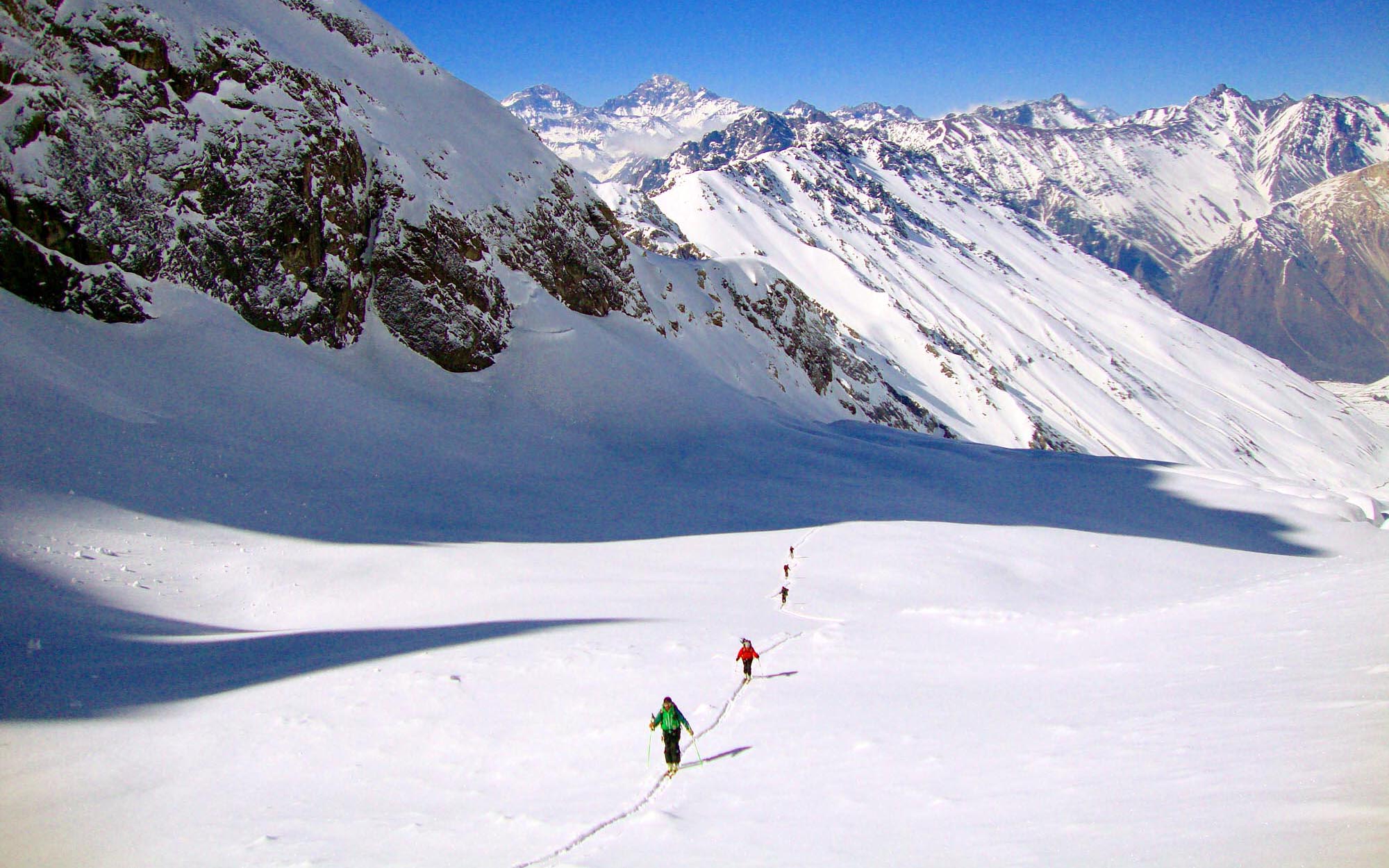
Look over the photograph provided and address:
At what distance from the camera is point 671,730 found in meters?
9.45

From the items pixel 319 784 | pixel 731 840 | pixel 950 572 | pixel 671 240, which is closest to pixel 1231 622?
pixel 950 572

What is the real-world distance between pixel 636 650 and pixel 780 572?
355 inches

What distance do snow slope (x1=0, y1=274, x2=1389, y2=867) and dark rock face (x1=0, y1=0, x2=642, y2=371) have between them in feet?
7.45

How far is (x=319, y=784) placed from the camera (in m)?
9.12

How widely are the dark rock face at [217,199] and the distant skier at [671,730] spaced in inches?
1238

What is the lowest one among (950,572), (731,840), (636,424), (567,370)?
(731,840)

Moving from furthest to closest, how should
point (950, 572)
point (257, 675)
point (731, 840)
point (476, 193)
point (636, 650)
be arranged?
point (476, 193)
point (950, 572)
point (636, 650)
point (257, 675)
point (731, 840)

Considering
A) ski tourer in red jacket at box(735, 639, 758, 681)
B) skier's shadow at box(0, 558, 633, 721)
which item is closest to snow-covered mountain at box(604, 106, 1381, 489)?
skier's shadow at box(0, 558, 633, 721)

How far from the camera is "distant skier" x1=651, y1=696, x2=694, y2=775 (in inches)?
370

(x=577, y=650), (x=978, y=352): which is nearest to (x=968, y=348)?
(x=978, y=352)

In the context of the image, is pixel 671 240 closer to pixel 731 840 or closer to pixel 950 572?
pixel 950 572

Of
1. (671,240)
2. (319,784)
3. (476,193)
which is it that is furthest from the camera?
(671,240)

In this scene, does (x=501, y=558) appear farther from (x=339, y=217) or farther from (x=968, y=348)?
(x=968, y=348)

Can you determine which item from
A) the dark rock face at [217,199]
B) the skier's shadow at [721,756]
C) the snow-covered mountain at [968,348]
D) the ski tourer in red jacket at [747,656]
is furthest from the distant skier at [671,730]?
the snow-covered mountain at [968,348]
